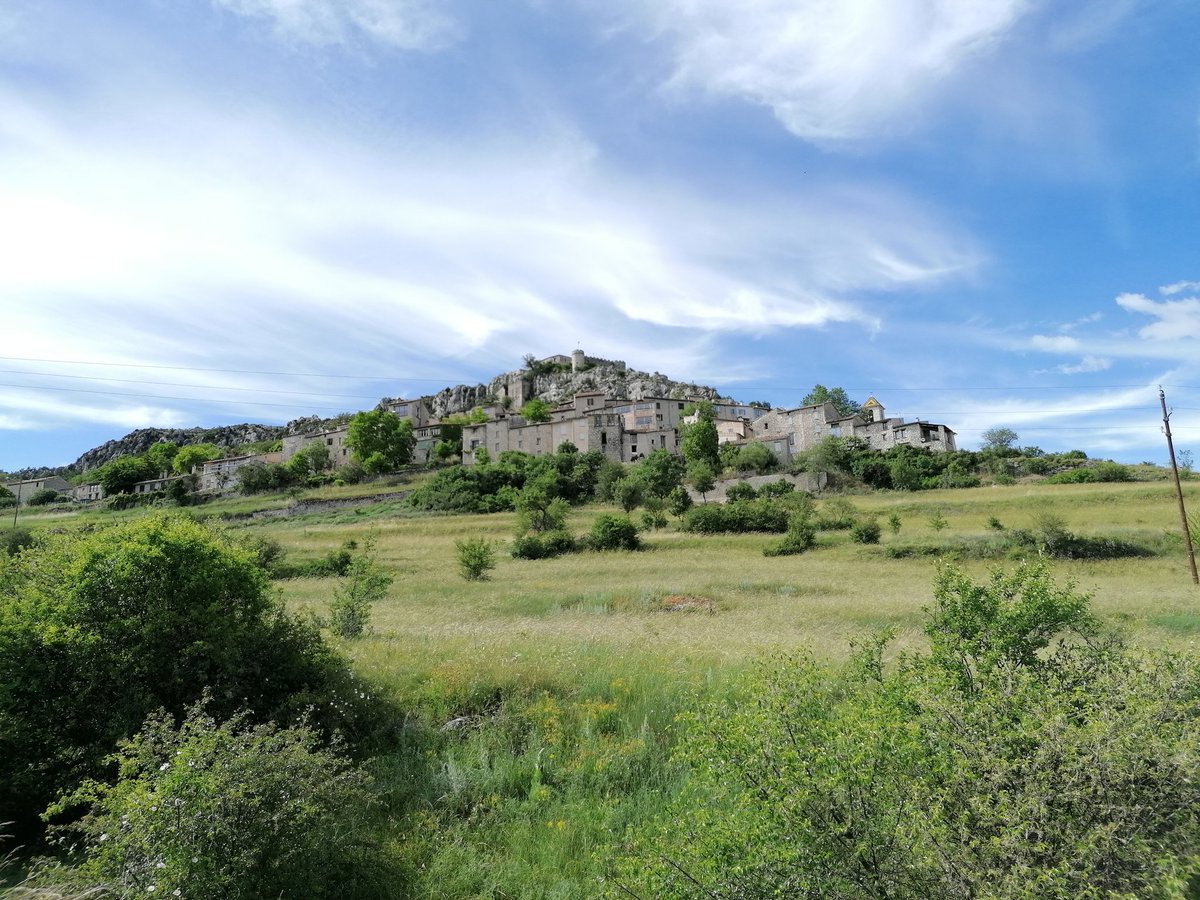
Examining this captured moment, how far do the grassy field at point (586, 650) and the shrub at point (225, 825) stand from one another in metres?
→ 0.95

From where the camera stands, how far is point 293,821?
218 inches

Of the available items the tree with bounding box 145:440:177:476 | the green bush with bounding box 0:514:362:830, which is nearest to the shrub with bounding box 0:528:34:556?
the green bush with bounding box 0:514:362:830

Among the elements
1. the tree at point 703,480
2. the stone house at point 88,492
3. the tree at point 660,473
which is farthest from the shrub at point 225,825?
the stone house at point 88,492

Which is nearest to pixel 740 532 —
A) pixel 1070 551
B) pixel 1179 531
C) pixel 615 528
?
pixel 615 528

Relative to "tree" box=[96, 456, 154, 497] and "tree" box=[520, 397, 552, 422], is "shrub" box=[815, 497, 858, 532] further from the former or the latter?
"tree" box=[96, 456, 154, 497]

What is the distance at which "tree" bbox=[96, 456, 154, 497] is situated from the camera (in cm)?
10756

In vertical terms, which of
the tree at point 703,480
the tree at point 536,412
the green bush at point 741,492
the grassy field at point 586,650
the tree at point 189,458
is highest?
the tree at point 536,412

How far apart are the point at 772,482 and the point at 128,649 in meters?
66.3

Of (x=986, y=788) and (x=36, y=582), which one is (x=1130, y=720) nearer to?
(x=986, y=788)

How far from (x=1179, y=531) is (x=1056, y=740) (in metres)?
42.3

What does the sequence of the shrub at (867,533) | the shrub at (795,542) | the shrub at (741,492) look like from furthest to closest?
the shrub at (741,492) → the shrub at (867,533) → the shrub at (795,542)

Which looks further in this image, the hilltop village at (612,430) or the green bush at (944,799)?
the hilltop village at (612,430)

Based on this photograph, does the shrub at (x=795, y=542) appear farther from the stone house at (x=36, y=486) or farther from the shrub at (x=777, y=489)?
the stone house at (x=36, y=486)

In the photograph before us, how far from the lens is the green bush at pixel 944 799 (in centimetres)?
379
